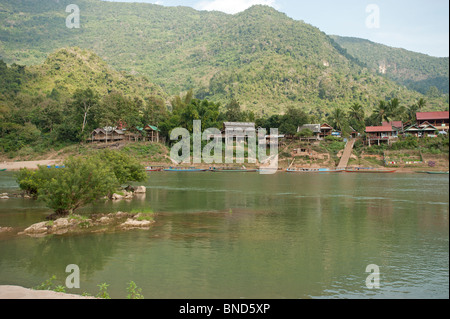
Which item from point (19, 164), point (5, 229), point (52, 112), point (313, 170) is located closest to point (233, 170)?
point (313, 170)

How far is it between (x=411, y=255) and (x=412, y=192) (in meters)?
19.9

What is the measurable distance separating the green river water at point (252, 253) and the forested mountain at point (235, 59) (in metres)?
79.2

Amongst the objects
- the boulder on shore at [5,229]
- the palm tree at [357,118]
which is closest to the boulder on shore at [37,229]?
the boulder on shore at [5,229]

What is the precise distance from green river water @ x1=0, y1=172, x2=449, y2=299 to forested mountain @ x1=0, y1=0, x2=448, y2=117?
260 feet

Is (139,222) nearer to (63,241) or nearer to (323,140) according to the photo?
(63,241)

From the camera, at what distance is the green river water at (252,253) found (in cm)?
1171

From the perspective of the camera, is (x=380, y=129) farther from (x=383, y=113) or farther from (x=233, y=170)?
(x=233, y=170)

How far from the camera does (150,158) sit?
216 feet

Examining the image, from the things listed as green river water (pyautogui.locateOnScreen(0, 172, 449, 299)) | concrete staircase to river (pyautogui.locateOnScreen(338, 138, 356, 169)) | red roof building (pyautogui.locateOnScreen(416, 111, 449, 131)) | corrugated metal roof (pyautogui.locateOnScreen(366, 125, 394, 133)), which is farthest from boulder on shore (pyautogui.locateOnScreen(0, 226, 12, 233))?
red roof building (pyautogui.locateOnScreen(416, 111, 449, 131))

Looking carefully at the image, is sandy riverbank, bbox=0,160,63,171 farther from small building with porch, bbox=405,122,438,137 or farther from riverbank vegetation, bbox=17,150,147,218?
small building with porch, bbox=405,122,438,137

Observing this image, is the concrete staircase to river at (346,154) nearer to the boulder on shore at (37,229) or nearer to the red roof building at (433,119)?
the red roof building at (433,119)

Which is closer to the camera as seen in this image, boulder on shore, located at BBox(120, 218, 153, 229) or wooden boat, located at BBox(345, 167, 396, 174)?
boulder on shore, located at BBox(120, 218, 153, 229)

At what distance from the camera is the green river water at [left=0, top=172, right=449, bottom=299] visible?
11.7 m
